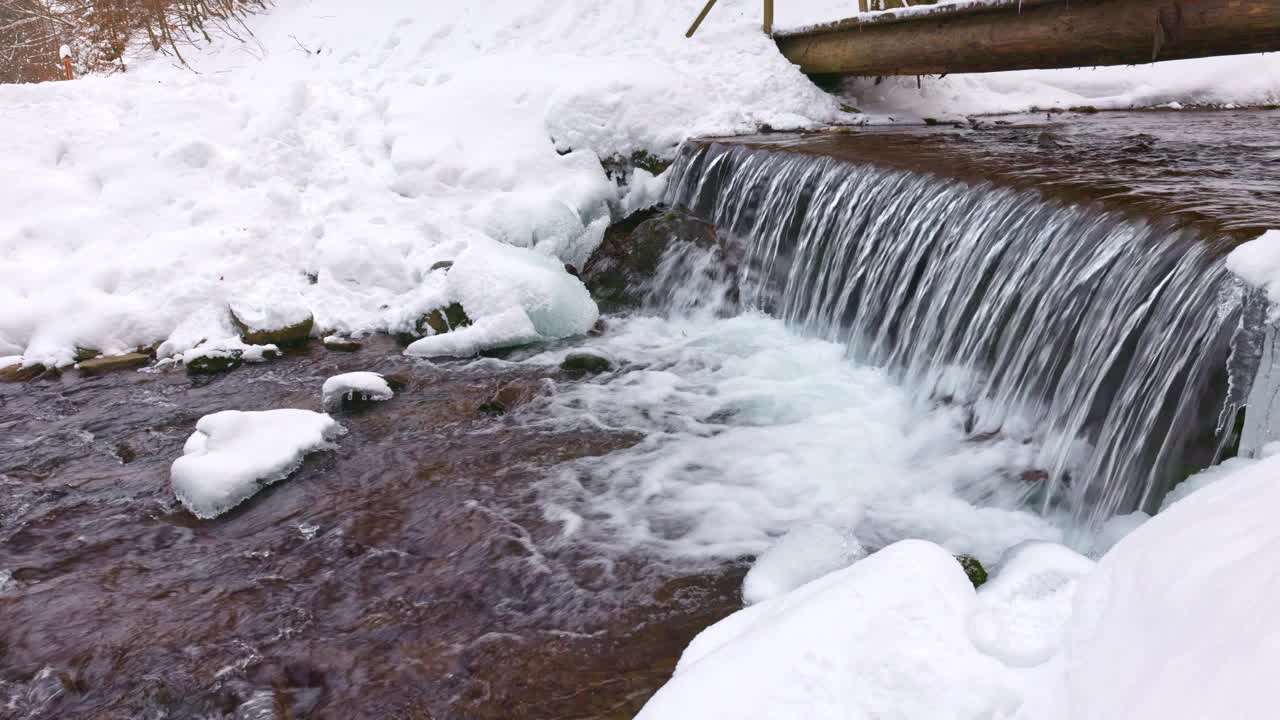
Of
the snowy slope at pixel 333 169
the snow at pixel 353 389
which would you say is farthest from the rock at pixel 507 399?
the snowy slope at pixel 333 169

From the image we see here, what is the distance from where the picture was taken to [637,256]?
7.37 meters

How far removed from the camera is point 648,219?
25.3ft

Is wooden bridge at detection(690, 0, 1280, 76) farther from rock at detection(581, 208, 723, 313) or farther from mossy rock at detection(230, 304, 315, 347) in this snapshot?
mossy rock at detection(230, 304, 315, 347)

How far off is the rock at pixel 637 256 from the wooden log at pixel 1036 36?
2.65 meters

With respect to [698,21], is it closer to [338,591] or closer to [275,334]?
[275,334]

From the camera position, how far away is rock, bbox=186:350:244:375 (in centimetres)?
612

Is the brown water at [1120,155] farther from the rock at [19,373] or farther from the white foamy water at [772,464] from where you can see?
the rock at [19,373]

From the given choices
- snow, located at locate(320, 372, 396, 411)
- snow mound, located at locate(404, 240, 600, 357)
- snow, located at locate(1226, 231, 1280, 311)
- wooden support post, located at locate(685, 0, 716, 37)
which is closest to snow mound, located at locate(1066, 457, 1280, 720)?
snow, located at locate(1226, 231, 1280, 311)

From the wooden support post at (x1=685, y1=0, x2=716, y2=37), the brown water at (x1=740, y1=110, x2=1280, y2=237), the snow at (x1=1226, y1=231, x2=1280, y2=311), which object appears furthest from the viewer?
the wooden support post at (x1=685, y1=0, x2=716, y2=37)

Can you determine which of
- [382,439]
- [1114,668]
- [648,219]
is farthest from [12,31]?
[1114,668]

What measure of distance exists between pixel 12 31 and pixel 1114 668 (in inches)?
872

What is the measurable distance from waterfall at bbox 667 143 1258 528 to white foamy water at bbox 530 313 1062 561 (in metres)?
0.19

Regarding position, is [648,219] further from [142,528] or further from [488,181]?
[142,528]

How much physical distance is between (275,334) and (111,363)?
119 centimetres
